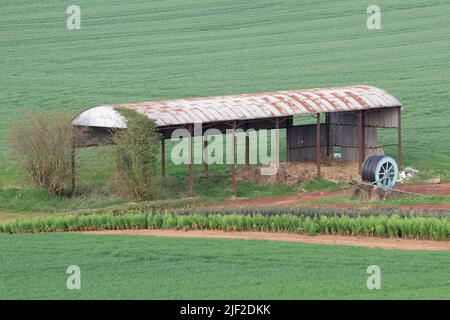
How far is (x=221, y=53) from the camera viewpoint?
66.9m

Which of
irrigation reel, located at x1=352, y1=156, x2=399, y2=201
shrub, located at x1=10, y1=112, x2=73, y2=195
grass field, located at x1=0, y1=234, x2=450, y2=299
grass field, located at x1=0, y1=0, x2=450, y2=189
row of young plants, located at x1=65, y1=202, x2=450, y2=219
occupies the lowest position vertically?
grass field, located at x1=0, y1=234, x2=450, y2=299

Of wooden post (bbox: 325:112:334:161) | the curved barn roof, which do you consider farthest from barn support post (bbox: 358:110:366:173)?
wooden post (bbox: 325:112:334:161)

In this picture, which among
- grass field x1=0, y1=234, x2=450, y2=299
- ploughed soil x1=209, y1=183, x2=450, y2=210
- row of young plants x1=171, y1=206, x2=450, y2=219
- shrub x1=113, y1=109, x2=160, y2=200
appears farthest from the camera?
shrub x1=113, y1=109, x2=160, y2=200

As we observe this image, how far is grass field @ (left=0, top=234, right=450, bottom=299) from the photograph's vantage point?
22.9 metres

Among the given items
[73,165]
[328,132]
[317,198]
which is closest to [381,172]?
[317,198]

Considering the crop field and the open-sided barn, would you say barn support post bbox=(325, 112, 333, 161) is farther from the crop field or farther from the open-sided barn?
the crop field

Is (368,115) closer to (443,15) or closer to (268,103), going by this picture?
(268,103)

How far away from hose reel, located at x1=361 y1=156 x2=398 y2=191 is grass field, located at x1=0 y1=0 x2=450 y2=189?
24.0ft

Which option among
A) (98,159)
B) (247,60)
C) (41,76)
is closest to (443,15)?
(247,60)

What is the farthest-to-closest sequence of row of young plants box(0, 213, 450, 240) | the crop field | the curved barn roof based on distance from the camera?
the curved barn roof < row of young plants box(0, 213, 450, 240) < the crop field

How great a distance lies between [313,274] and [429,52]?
42.0 m

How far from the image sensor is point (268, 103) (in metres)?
41.7

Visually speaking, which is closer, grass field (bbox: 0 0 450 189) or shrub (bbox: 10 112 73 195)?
shrub (bbox: 10 112 73 195)

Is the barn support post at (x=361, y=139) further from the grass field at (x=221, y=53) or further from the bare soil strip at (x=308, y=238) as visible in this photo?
the bare soil strip at (x=308, y=238)
